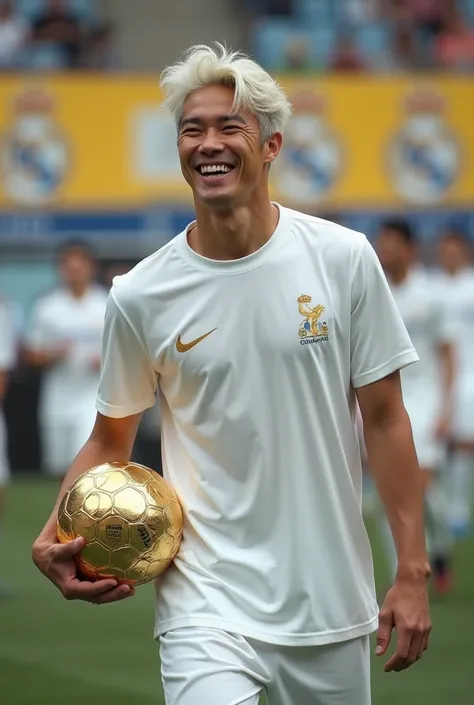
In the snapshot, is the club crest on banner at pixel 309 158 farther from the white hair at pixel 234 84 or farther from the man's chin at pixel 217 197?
the man's chin at pixel 217 197

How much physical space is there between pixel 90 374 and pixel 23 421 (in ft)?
10.3

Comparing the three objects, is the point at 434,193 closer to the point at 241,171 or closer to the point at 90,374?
the point at 90,374

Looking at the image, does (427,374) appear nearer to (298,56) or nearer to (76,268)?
(76,268)

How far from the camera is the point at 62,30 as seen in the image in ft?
67.0

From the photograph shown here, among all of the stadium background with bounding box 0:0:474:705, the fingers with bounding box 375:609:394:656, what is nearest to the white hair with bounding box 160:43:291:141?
the fingers with bounding box 375:609:394:656

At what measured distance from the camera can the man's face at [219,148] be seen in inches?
157

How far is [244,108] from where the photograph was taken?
4004 millimetres

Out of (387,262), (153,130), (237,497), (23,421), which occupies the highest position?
(237,497)

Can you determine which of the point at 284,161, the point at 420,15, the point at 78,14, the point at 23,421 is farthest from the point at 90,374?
the point at 420,15

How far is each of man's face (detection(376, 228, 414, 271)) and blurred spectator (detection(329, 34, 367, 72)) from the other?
10766 mm

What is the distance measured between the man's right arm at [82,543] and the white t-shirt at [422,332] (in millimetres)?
5399

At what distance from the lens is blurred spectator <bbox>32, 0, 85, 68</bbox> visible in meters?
20.1

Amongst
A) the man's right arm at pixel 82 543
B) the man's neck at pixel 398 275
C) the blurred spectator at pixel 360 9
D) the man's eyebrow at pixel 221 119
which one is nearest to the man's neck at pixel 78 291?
the man's neck at pixel 398 275

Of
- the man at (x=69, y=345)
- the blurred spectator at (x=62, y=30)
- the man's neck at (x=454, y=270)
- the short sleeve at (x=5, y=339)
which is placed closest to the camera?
the short sleeve at (x=5, y=339)
